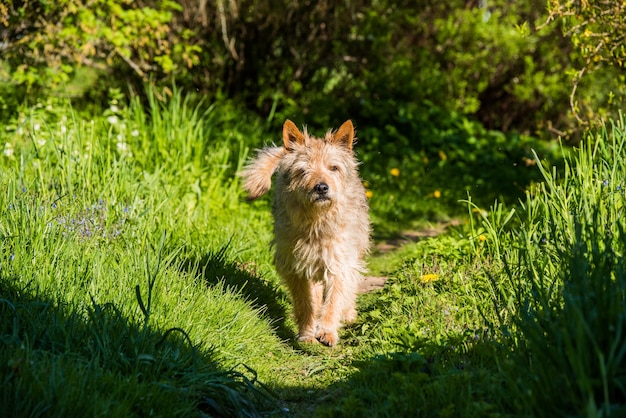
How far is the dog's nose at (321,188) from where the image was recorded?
5.52 m

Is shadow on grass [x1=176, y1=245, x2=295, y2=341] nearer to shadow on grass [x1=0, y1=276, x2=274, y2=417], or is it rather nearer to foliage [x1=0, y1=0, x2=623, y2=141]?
shadow on grass [x1=0, y1=276, x2=274, y2=417]

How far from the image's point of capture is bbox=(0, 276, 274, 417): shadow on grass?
Answer: 3457 mm

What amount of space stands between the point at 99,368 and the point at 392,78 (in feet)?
27.7

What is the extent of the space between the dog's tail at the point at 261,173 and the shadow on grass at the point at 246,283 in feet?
1.52

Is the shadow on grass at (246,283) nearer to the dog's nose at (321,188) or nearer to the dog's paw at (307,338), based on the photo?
the dog's paw at (307,338)

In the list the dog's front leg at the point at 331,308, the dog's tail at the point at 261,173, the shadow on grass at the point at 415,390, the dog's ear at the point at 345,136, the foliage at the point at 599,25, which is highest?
the foliage at the point at 599,25

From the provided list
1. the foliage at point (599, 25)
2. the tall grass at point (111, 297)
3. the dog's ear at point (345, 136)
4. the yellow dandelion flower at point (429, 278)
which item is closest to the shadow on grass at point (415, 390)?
the tall grass at point (111, 297)

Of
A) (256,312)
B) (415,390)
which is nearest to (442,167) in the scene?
(256,312)

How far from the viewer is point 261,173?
19.6 feet

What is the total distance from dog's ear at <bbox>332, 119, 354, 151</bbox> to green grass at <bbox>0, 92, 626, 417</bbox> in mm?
1127

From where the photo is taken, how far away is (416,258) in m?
6.78

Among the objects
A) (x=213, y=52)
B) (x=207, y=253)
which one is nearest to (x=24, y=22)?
(x=213, y=52)

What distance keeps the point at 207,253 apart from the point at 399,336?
2075 mm

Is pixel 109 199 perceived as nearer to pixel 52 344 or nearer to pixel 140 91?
pixel 52 344
